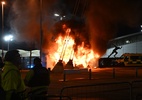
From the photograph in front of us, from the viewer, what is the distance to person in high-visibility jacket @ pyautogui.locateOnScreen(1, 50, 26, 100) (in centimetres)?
667

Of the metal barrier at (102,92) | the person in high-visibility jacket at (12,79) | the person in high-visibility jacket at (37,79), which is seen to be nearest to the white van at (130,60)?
the metal barrier at (102,92)

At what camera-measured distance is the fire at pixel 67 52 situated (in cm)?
4740

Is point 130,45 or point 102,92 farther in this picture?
point 130,45

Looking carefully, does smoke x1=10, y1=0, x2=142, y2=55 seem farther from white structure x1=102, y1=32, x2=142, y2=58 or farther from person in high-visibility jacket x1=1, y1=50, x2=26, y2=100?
person in high-visibility jacket x1=1, y1=50, x2=26, y2=100

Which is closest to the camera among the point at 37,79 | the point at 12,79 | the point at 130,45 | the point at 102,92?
the point at 12,79

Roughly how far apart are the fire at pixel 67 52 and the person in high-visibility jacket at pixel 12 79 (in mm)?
39628

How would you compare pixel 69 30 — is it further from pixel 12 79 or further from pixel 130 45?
pixel 12 79

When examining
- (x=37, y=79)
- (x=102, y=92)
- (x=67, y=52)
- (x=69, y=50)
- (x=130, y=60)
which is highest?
(x=69, y=50)

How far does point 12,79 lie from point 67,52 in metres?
41.2

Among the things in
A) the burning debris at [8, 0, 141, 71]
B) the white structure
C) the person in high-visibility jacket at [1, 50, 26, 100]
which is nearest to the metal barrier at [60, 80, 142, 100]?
the person in high-visibility jacket at [1, 50, 26, 100]

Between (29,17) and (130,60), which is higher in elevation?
(29,17)

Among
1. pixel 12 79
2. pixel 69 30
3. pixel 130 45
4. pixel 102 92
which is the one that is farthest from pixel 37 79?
pixel 130 45

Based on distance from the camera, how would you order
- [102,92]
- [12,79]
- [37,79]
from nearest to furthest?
[12,79]
[37,79]
[102,92]

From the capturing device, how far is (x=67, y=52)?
47969 millimetres
